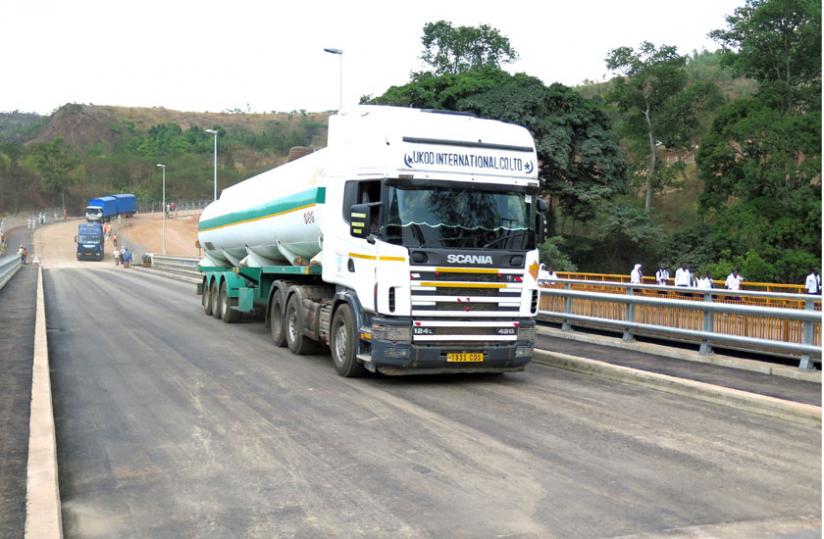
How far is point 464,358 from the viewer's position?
10.5 meters

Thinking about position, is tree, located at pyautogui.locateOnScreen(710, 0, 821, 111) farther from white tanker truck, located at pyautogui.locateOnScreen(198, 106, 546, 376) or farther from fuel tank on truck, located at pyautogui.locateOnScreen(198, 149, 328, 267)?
white tanker truck, located at pyautogui.locateOnScreen(198, 106, 546, 376)

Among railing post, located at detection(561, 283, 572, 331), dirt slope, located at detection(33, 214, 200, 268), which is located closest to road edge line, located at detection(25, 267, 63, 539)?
railing post, located at detection(561, 283, 572, 331)

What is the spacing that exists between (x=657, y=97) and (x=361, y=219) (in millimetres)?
52336


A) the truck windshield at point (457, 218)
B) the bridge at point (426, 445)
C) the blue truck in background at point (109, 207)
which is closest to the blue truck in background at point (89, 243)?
the blue truck in background at point (109, 207)

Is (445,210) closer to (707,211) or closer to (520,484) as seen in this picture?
(520,484)

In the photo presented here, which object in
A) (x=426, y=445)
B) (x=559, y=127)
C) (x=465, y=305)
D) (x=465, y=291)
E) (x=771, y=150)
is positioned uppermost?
(x=559, y=127)

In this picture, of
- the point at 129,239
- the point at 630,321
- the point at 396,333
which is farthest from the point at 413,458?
the point at 129,239

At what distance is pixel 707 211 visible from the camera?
4931 centimetres

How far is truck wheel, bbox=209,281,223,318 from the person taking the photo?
2017cm

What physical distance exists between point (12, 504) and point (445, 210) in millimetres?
6442

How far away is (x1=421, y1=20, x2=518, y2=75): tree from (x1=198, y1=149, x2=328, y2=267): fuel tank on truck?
161 ft

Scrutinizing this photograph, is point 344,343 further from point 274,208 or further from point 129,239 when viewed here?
point 129,239

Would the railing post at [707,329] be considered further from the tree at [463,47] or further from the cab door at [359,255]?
the tree at [463,47]

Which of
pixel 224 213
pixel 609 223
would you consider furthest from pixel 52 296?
pixel 609 223
